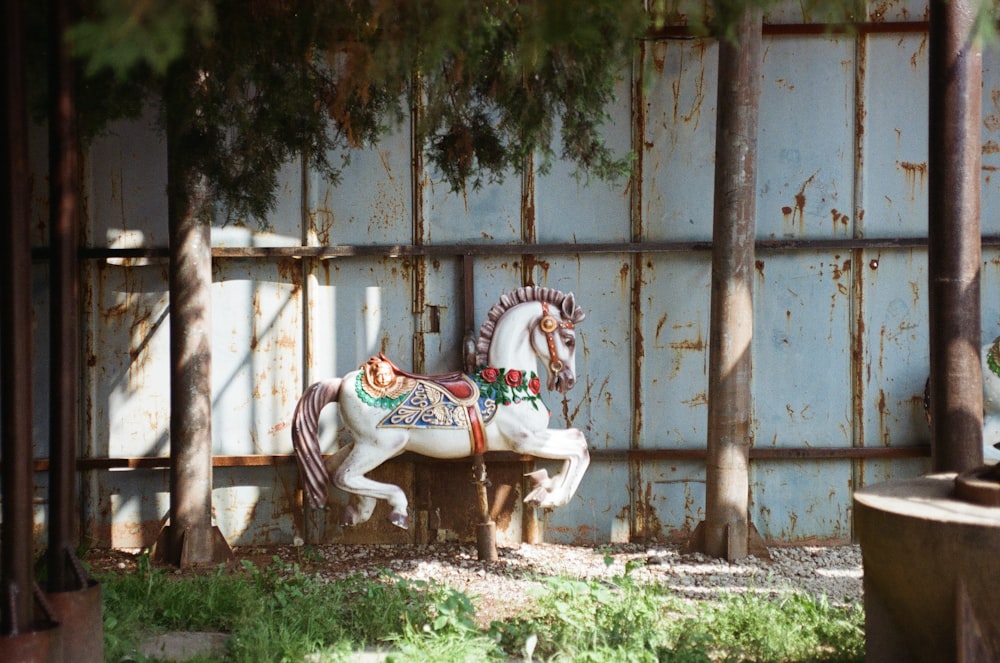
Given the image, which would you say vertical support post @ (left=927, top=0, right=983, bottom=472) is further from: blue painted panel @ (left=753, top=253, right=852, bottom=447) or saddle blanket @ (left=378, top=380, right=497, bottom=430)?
saddle blanket @ (left=378, top=380, right=497, bottom=430)

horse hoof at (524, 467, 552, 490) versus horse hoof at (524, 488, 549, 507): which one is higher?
horse hoof at (524, 467, 552, 490)

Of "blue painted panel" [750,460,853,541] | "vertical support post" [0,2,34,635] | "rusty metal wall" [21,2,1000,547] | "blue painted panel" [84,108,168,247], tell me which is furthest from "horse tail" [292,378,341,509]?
"blue painted panel" [750,460,853,541]

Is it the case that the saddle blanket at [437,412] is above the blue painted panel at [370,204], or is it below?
below

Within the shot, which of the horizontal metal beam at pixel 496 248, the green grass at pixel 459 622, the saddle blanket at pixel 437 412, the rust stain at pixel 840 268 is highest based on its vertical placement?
the horizontal metal beam at pixel 496 248

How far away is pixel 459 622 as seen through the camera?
183 inches

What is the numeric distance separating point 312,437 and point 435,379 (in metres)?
0.89

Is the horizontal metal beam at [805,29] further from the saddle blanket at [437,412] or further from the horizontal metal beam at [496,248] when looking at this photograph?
the saddle blanket at [437,412]

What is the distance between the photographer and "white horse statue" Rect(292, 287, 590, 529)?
6227 millimetres

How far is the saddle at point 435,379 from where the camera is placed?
623 cm

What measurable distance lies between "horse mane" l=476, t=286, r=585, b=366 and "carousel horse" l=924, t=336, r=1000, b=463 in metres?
2.55

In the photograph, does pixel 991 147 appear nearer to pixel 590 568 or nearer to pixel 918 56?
pixel 918 56

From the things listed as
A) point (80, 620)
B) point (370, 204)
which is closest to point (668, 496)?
point (370, 204)

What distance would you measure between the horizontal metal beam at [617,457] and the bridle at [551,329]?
2.87 ft

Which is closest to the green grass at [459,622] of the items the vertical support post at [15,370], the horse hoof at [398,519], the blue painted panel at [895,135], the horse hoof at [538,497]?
the horse hoof at [398,519]
